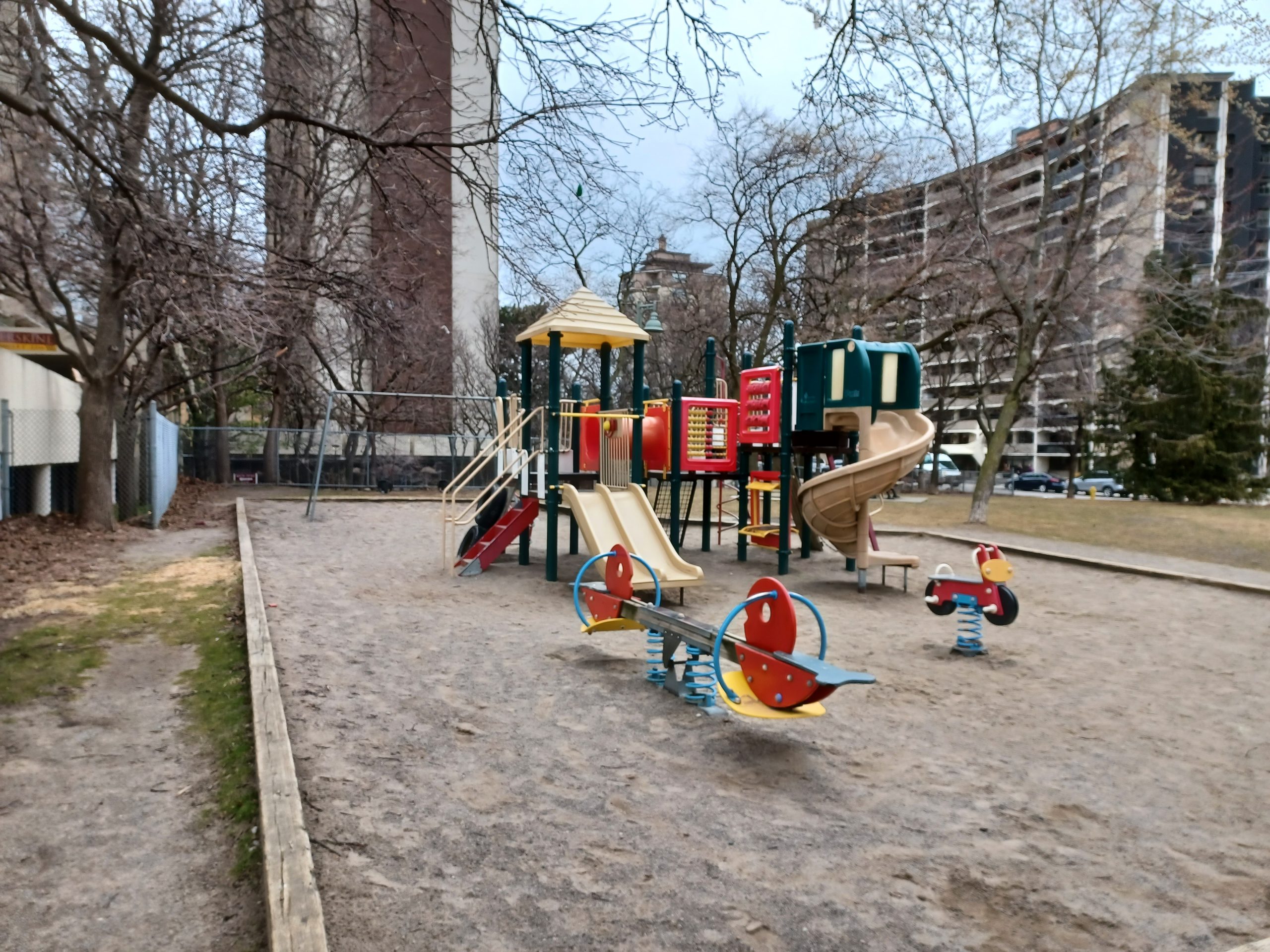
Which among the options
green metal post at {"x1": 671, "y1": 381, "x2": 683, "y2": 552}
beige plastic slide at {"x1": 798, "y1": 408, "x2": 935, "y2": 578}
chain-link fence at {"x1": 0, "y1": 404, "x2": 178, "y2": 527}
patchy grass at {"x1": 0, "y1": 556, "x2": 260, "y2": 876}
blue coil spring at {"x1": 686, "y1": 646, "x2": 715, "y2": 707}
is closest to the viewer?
patchy grass at {"x1": 0, "y1": 556, "x2": 260, "y2": 876}

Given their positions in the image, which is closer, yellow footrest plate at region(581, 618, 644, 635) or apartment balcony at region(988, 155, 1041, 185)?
yellow footrest plate at region(581, 618, 644, 635)

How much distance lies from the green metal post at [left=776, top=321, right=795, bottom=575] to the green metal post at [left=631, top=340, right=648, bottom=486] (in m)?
1.93

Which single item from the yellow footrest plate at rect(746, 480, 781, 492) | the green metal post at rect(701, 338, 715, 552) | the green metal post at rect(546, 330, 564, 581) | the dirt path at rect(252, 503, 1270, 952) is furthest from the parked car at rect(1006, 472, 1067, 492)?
the dirt path at rect(252, 503, 1270, 952)

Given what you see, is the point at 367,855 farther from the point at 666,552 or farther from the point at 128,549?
the point at 128,549

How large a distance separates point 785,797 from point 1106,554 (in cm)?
1261

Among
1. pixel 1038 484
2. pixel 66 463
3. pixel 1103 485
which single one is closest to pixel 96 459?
pixel 66 463

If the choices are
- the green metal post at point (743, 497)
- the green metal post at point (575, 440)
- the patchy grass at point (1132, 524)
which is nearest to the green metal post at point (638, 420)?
the green metal post at point (575, 440)

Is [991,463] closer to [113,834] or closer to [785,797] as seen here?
[785,797]

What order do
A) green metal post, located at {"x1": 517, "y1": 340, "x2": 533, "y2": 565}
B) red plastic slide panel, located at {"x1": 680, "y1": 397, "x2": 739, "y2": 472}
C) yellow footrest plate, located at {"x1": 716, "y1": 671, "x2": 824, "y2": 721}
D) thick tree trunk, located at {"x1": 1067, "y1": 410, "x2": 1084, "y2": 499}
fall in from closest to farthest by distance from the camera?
1. yellow footrest plate, located at {"x1": 716, "y1": 671, "x2": 824, "y2": 721}
2. green metal post, located at {"x1": 517, "y1": 340, "x2": 533, "y2": 565}
3. red plastic slide panel, located at {"x1": 680, "y1": 397, "x2": 739, "y2": 472}
4. thick tree trunk, located at {"x1": 1067, "y1": 410, "x2": 1084, "y2": 499}

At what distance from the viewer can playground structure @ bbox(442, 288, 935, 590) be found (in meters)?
10.7

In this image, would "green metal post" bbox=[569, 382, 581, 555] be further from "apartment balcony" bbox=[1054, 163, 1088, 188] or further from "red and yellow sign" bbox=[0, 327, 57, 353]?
"apartment balcony" bbox=[1054, 163, 1088, 188]

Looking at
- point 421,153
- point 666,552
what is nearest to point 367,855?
point 421,153

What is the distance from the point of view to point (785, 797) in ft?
14.0

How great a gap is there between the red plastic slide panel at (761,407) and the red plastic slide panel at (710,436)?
9.6 inches
